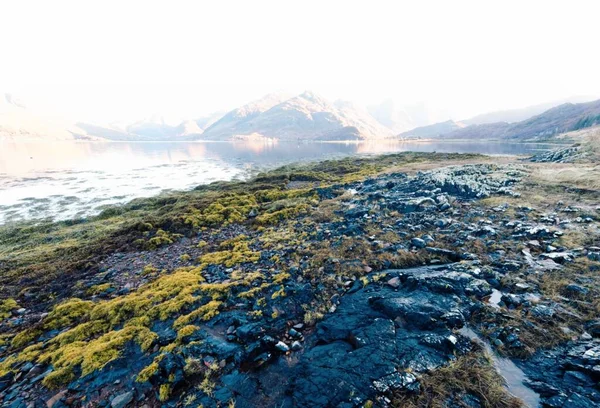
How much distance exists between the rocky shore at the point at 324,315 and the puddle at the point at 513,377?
0.14ft

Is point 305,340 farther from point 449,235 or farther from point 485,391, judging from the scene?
point 449,235

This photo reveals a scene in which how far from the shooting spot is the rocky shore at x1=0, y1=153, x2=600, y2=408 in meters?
7.00

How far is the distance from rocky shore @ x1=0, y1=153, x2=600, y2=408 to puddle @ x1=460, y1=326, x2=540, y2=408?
43 mm

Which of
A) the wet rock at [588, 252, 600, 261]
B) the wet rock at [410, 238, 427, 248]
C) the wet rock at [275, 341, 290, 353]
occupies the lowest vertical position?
the wet rock at [275, 341, 290, 353]

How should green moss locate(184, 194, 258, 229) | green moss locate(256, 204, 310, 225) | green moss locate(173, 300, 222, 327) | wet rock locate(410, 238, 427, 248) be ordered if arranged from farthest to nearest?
green moss locate(184, 194, 258, 229) → green moss locate(256, 204, 310, 225) → wet rock locate(410, 238, 427, 248) → green moss locate(173, 300, 222, 327)

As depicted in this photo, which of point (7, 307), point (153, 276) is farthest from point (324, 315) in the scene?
point (7, 307)

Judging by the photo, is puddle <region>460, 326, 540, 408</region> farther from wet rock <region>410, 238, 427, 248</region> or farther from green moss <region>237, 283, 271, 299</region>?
green moss <region>237, 283, 271, 299</region>

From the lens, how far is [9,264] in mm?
16859

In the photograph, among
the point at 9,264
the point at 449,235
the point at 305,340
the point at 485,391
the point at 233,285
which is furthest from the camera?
the point at 9,264

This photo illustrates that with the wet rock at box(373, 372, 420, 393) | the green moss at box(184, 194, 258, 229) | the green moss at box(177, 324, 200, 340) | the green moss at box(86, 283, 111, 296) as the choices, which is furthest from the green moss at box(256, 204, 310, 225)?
the wet rock at box(373, 372, 420, 393)

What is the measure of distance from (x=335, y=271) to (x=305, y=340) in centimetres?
411

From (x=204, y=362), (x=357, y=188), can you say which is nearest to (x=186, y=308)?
(x=204, y=362)

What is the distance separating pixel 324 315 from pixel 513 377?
18.1 feet

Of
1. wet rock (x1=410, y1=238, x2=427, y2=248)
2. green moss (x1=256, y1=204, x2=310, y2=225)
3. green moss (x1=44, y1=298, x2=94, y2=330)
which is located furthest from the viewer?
green moss (x1=256, y1=204, x2=310, y2=225)
